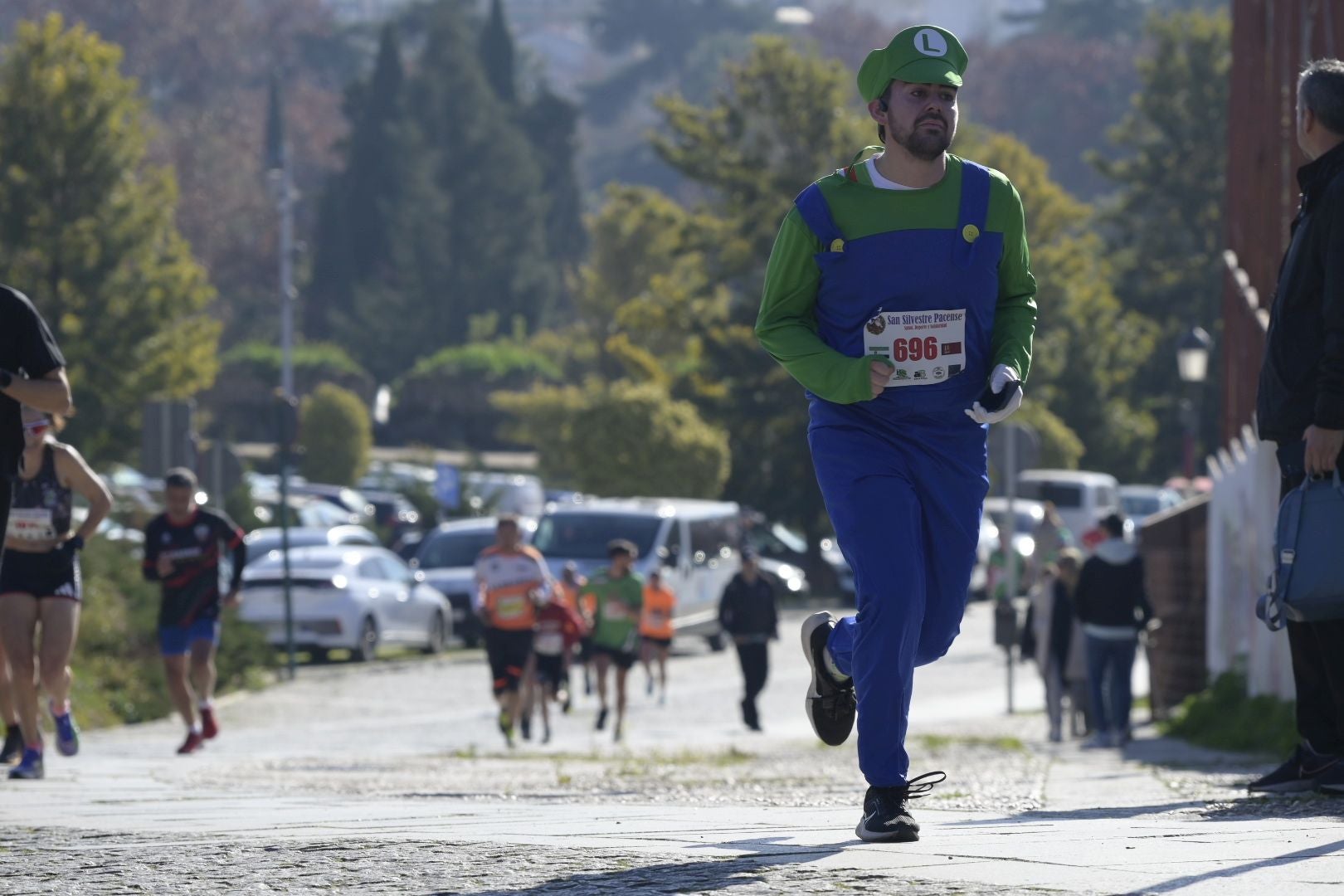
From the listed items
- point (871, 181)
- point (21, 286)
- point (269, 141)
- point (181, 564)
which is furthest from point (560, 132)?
point (871, 181)

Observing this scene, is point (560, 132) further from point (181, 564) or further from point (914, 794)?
point (914, 794)

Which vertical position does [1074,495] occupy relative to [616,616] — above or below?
above

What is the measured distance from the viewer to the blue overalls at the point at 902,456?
6.09m

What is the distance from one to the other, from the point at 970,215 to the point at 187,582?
28.9ft

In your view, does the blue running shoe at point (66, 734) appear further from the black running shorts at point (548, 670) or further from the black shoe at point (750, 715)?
the black shoe at point (750, 715)

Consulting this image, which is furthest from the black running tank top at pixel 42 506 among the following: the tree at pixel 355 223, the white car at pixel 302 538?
the tree at pixel 355 223

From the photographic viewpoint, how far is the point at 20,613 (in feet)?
35.6

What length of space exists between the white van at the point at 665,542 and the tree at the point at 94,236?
10925mm

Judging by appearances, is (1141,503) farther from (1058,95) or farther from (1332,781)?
(1058,95)

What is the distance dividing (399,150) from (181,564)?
276 feet

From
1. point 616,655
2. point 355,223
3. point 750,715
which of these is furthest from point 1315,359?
point 355,223

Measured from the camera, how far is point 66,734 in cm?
1143

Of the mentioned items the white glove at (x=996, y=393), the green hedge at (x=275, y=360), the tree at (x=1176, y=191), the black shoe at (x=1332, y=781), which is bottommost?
the black shoe at (x=1332, y=781)

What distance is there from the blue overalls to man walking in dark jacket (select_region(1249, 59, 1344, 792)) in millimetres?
921
